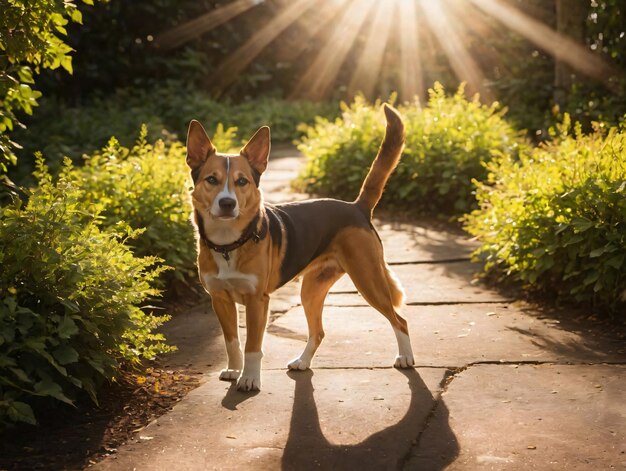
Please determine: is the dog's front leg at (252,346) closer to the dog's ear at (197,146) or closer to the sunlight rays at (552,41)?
the dog's ear at (197,146)

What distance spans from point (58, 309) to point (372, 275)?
191cm

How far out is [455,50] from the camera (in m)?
22.0

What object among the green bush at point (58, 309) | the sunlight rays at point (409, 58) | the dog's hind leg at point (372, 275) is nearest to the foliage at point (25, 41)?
the green bush at point (58, 309)

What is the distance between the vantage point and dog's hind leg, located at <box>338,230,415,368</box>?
555cm

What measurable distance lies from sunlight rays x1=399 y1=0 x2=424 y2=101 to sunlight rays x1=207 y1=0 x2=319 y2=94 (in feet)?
9.85

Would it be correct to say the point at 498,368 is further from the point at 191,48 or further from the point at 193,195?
the point at 191,48

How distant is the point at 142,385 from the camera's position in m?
5.28

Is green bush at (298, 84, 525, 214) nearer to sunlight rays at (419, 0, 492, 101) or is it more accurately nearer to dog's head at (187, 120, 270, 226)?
dog's head at (187, 120, 270, 226)

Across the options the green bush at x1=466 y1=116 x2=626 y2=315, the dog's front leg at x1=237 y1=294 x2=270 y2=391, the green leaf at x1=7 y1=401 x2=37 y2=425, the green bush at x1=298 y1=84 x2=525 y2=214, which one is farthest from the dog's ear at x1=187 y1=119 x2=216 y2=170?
the green bush at x1=298 y1=84 x2=525 y2=214

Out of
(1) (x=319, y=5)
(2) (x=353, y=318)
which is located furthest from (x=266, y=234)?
(1) (x=319, y=5)

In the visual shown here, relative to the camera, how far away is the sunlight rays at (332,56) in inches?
1048

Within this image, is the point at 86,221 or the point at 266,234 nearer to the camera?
the point at 266,234

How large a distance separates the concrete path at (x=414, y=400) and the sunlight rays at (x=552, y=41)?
7.52 meters

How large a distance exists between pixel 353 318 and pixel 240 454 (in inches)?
117
